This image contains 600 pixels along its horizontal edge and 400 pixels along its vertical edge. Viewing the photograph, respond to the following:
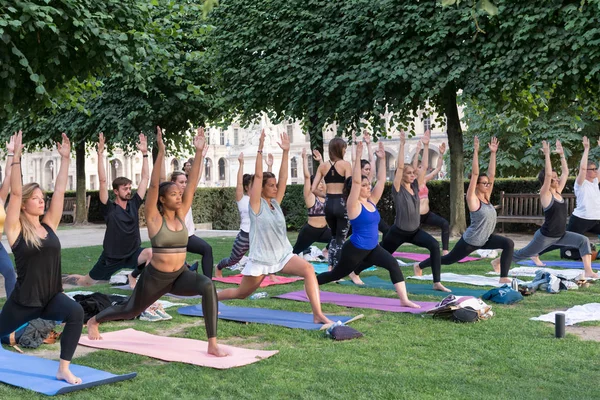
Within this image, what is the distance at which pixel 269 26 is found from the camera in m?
19.6

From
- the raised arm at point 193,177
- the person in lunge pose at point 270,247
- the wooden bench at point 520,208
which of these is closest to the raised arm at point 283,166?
the person in lunge pose at point 270,247

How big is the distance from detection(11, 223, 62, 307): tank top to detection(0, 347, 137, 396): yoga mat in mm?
604

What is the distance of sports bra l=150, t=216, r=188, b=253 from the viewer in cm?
634

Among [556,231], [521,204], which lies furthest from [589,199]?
[521,204]

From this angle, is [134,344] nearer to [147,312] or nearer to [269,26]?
[147,312]

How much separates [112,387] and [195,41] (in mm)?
18551

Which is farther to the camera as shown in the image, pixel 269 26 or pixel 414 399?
pixel 269 26

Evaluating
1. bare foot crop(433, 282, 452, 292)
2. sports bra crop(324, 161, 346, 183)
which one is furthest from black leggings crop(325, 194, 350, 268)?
bare foot crop(433, 282, 452, 292)

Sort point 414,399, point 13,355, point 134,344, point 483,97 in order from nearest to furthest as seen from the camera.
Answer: point 414,399 < point 13,355 < point 134,344 < point 483,97

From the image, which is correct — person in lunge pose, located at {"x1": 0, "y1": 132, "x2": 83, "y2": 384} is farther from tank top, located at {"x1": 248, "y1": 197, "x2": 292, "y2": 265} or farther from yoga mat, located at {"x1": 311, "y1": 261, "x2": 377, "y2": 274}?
yoga mat, located at {"x1": 311, "y1": 261, "x2": 377, "y2": 274}

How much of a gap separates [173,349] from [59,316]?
1.38 metres

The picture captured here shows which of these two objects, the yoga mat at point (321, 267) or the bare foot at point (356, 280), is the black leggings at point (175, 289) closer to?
the bare foot at point (356, 280)

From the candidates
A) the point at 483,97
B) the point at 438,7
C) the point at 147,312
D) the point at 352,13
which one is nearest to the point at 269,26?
the point at 352,13

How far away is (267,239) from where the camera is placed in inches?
309
